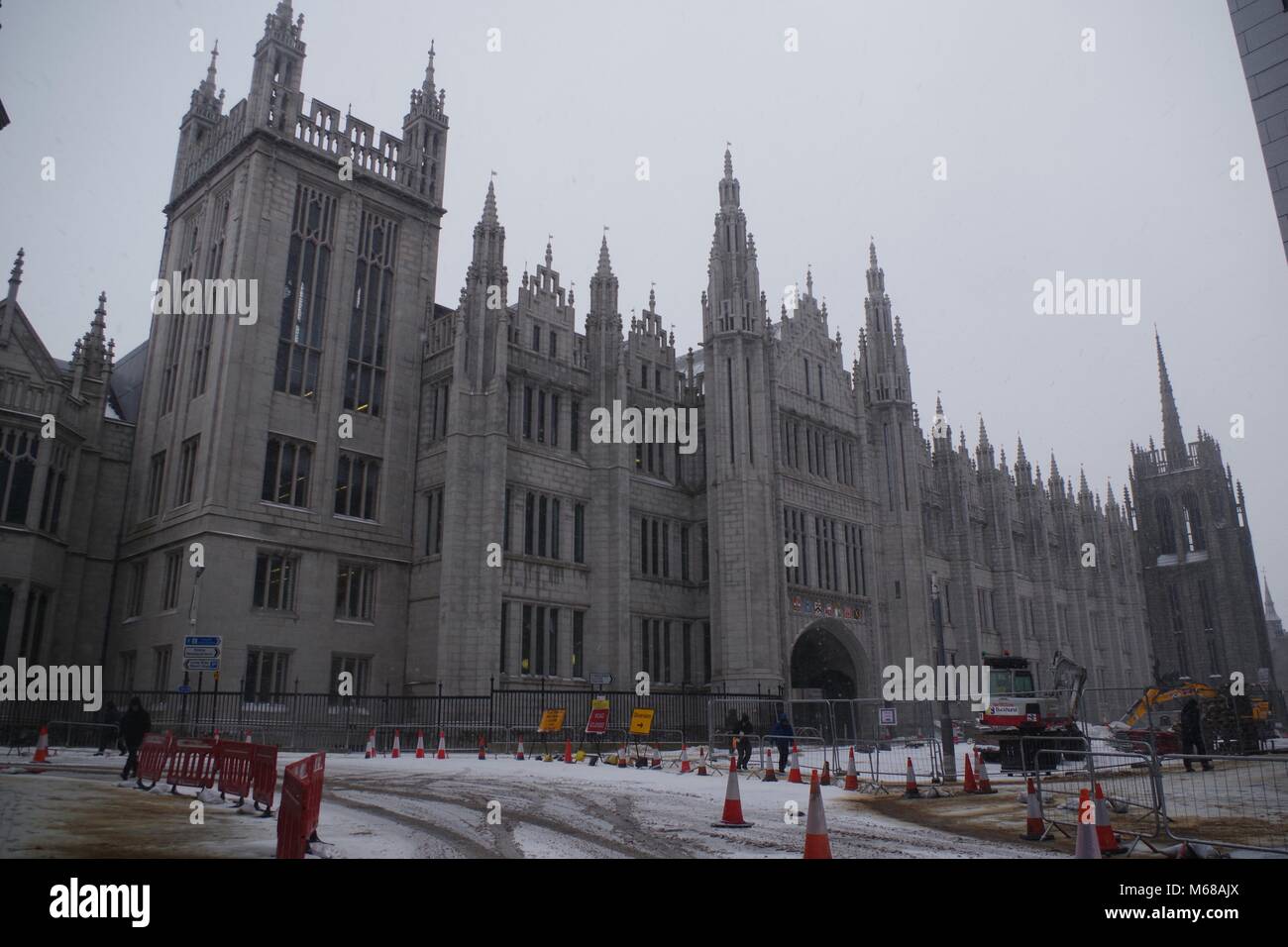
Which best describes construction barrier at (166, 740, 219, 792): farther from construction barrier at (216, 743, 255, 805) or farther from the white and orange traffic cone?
the white and orange traffic cone

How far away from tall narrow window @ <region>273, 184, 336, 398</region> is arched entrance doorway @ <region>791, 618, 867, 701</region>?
2363 centimetres

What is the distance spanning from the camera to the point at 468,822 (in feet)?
38.7

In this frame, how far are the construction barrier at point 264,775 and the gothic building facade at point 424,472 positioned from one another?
16968 millimetres

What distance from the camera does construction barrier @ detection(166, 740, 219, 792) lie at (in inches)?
568

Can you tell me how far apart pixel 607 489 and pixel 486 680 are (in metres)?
9.34

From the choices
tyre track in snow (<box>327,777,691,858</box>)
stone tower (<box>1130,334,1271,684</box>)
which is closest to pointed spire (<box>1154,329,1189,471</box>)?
stone tower (<box>1130,334,1271,684</box>)

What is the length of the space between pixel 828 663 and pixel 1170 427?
65345mm

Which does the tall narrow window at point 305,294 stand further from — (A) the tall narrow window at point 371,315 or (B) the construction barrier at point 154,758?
(B) the construction barrier at point 154,758

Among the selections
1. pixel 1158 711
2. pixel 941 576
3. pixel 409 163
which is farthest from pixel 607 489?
pixel 941 576

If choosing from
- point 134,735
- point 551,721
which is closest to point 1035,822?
point 134,735

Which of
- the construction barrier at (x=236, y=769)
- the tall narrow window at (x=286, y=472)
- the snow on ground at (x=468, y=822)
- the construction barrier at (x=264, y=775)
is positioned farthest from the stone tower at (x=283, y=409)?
→ the construction barrier at (x=264, y=775)

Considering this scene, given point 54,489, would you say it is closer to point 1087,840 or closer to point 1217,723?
point 1087,840
